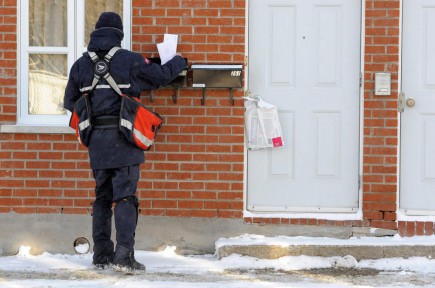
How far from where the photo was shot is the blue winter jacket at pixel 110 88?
278 inches

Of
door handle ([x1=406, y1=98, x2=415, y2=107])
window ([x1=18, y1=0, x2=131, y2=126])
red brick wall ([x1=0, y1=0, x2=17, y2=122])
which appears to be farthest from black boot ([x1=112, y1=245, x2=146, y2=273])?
door handle ([x1=406, y1=98, x2=415, y2=107])

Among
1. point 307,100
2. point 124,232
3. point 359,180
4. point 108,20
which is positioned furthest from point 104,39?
point 359,180

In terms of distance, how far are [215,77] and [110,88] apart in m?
1.08

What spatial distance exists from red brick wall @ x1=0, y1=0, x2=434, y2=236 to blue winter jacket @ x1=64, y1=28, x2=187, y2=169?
2.28ft

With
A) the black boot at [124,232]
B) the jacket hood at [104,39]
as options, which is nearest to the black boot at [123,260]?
the black boot at [124,232]

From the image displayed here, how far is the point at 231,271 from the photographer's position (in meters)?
7.32

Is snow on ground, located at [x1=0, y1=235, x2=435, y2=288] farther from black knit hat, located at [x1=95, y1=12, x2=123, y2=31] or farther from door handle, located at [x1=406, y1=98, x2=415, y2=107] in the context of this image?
black knit hat, located at [x1=95, y1=12, x2=123, y2=31]

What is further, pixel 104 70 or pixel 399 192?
pixel 399 192

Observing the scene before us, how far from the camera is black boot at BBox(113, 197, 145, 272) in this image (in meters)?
7.09

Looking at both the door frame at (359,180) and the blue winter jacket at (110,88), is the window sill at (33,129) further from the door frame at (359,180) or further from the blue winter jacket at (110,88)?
the door frame at (359,180)

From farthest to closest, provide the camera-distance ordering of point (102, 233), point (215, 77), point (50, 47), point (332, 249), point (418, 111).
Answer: point (50, 47) → point (418, 111) → point (215, 77) → point (332, 249) → point (102, 233)

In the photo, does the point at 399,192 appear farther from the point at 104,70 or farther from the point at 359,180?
the point at 104,70

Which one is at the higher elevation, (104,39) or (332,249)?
(104,39)

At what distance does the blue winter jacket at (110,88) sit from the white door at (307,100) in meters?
1.21
